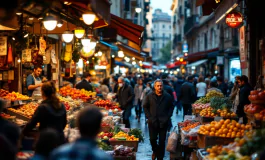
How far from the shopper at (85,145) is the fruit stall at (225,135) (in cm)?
209

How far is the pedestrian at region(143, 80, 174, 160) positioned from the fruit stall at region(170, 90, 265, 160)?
38 centimetres

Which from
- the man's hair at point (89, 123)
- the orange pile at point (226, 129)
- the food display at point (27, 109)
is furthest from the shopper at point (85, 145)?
the food display at point (27, 109)

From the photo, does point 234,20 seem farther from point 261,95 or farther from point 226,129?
point 226,129

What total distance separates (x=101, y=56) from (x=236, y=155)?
73.1ft

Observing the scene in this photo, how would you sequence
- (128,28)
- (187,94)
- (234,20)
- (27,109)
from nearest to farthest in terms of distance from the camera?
(27,109), (128,28), (234,20), (187,94)

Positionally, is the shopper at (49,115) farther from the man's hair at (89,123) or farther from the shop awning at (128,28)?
the shop awning at (128,28)

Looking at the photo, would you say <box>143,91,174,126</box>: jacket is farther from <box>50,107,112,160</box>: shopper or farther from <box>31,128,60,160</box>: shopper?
<box>50,107,112,160</box>: shopper

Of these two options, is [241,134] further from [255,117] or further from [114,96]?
[114,96]

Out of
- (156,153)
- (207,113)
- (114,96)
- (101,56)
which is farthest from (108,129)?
(101,56)

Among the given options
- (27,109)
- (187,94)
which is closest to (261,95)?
(27,109)

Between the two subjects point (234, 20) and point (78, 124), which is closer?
point (78, 124)

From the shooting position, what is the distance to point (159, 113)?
1210 centimetres

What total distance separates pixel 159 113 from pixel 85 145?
7.48 meters

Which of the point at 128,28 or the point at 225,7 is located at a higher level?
the point at 225,7
